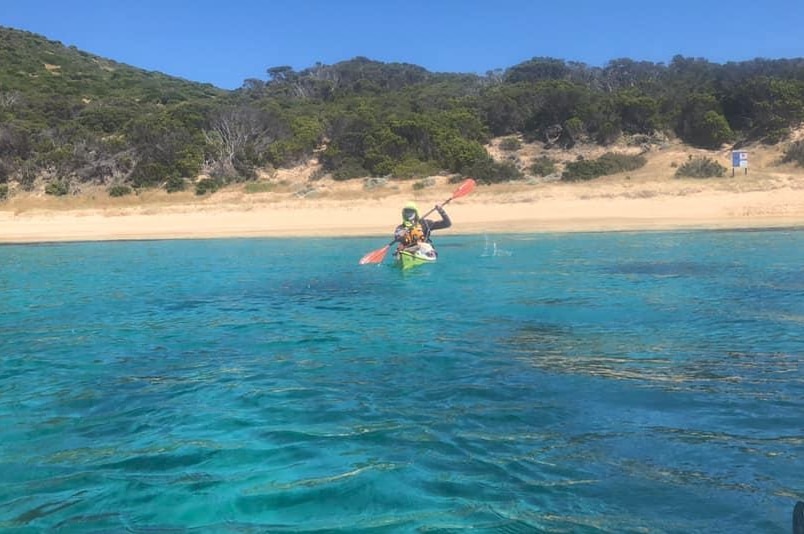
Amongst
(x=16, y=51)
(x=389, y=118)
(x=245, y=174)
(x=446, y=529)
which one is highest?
(x=16, y=51)

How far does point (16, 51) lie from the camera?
71.9 m

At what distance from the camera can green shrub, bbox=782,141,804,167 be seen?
31.5 meters

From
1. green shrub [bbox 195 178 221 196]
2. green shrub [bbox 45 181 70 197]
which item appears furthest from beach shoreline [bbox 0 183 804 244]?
green shrub [bbox 45 181 70 197]

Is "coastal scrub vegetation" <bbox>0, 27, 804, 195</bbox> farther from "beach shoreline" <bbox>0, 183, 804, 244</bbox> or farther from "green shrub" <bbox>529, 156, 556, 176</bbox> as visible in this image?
"beach shoreline" <bbox>0, 183, 804, 244</bbox>

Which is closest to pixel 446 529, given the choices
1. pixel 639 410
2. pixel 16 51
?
pixel 639 410

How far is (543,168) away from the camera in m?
34.3

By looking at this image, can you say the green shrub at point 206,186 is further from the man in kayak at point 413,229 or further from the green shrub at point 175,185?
the man in kayak at point 413,229

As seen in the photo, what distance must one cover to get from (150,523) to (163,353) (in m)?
4.52

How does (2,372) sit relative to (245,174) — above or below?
below

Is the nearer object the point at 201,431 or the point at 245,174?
the point at 201,431

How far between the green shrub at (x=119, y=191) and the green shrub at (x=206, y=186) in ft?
11.0

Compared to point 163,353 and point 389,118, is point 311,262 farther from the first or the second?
point 389,118

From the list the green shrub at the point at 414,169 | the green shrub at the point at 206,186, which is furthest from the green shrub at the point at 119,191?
the green shrub at the point at 414,169

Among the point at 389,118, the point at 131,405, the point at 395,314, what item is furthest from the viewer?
the point at 389,118
